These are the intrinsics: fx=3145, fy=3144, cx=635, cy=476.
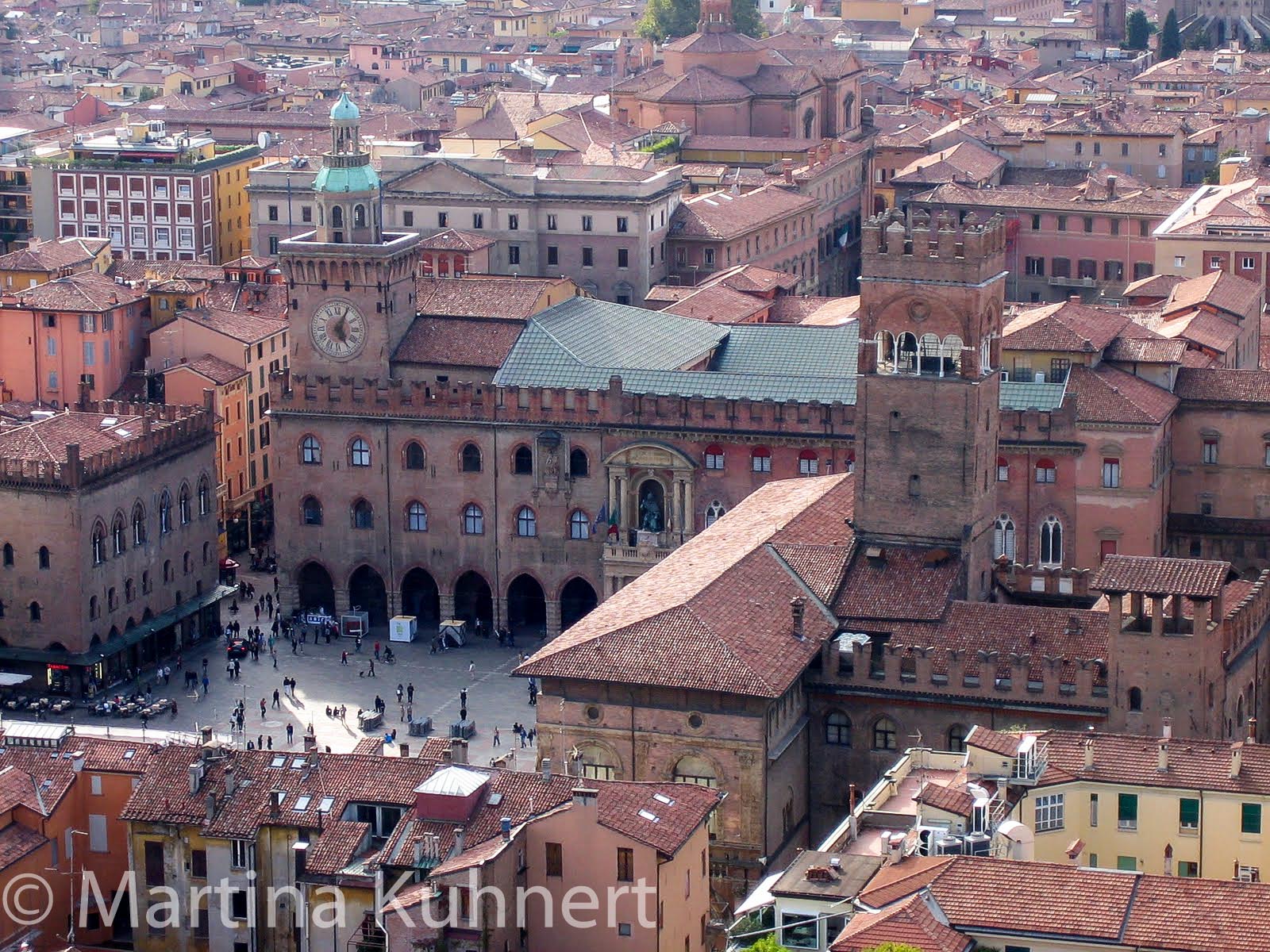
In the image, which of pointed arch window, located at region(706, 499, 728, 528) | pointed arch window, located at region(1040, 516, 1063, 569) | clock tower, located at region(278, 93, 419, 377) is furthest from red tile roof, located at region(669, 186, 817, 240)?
pointed arch window, located at region(1040, 516, 1063, 569)

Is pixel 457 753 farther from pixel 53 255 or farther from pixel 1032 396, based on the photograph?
pixel 53 255

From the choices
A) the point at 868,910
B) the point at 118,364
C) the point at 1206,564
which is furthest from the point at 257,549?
the point at 868,910

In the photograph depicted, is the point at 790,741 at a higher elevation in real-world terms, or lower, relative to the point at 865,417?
lower

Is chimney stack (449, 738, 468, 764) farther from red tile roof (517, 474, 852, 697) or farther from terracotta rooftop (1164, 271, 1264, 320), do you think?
terracotta rooftop (1164, 271, 1264, 320)

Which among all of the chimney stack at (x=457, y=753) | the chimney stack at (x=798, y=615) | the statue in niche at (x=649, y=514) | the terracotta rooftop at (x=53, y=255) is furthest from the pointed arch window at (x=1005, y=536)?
the terracotta rooftop at (x=53, y=255)

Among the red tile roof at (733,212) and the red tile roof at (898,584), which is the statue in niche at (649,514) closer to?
the red tile roof at (898,584)

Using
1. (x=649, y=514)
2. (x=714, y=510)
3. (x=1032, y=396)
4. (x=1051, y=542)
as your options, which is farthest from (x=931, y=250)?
(x=649, y=514)

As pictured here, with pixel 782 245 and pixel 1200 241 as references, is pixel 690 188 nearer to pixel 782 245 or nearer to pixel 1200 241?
pixel 782 245

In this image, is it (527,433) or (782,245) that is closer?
(527,433)
